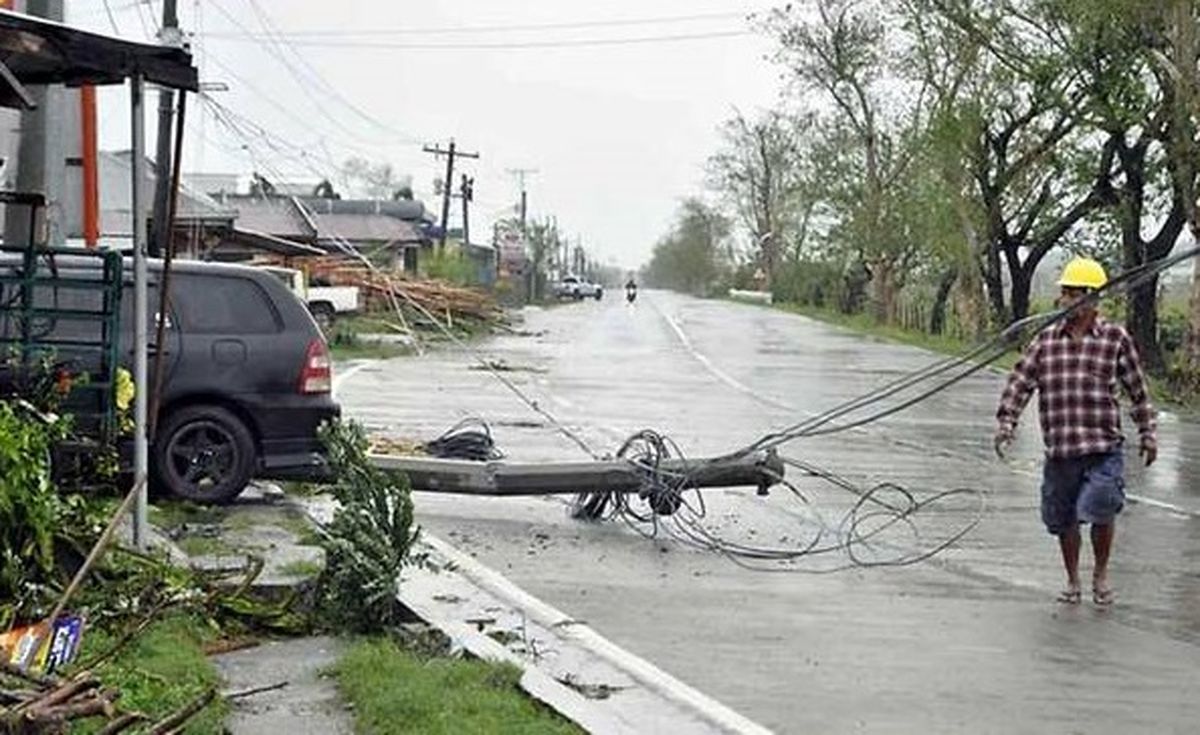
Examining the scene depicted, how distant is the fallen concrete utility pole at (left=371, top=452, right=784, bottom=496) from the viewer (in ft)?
36.8

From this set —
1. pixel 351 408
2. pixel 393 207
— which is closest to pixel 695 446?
pixel 351 408

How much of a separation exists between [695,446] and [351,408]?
5.26 meters

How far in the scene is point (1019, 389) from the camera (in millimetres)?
9648

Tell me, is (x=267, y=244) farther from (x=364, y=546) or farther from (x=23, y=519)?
(x=23, y=519)

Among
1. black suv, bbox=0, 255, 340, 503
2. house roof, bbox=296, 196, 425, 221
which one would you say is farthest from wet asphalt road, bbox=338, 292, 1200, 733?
house roof, bbox=296, 196, 425, 221

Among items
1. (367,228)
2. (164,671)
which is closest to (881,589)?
(164,671)

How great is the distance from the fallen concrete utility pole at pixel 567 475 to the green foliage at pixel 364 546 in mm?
3416

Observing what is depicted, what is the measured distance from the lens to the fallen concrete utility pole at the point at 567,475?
1123 centimetres

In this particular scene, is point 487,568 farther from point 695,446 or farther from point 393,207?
point 393,207

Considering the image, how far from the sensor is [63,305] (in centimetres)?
1000

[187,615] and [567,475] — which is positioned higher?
[567,475]

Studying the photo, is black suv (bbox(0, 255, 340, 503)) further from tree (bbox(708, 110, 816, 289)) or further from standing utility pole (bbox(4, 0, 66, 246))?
tree (bbox(708, 110, 816, 289))

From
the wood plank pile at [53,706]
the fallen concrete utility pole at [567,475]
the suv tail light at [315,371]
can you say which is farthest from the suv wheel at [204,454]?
the wood plank pile at [53,706]

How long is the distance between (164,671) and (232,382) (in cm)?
512
